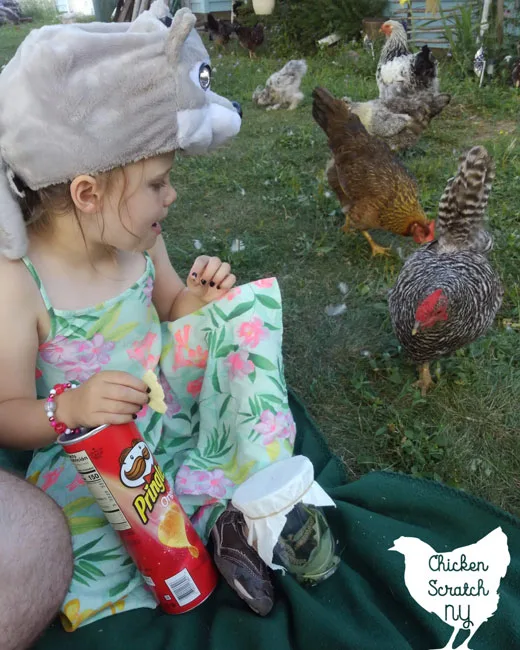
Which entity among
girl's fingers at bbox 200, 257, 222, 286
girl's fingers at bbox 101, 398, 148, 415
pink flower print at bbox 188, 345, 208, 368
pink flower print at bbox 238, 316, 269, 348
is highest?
girl's fingers at bbox 101, 398, 148, 415

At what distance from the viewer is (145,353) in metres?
1.33

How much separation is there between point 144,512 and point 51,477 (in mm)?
312

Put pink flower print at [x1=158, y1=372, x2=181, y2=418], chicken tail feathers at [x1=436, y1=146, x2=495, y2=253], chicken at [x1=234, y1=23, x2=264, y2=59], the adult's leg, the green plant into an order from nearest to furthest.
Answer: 1. the adult's leg
2. pink flower print at [x1=158, y1=372, x2=181, y2=418]
3. chicken tail feathers at [x1=436, y1=146, x2=495, y2=253]
4. the green plant
5. chicken at [x1=234, y1=23, x2=264, y2=59]

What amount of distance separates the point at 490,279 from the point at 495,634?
1080 millimetres

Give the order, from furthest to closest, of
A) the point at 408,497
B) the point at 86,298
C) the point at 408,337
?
1. the point at 408,337
2. the point at 408,497
3. the point at 86,298

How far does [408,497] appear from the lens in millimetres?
1313

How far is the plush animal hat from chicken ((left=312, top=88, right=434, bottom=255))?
1.73 meters

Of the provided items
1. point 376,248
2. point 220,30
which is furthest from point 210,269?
point 220,30

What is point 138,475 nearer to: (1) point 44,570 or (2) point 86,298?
(1) point 44,570

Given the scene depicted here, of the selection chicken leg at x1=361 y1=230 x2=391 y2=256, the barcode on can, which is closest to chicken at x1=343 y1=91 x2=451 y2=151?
chicken leg at x1=361 y1=230 x2=391 y2=256

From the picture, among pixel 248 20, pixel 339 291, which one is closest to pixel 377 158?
pixel 339 291

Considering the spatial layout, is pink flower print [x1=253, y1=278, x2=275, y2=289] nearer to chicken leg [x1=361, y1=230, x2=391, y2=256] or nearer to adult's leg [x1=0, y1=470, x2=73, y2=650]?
adult's leg [x1=0, y1=470, x2=73, y2=650]

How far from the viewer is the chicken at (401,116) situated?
3758 mm

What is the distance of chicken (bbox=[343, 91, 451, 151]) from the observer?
376 cm
